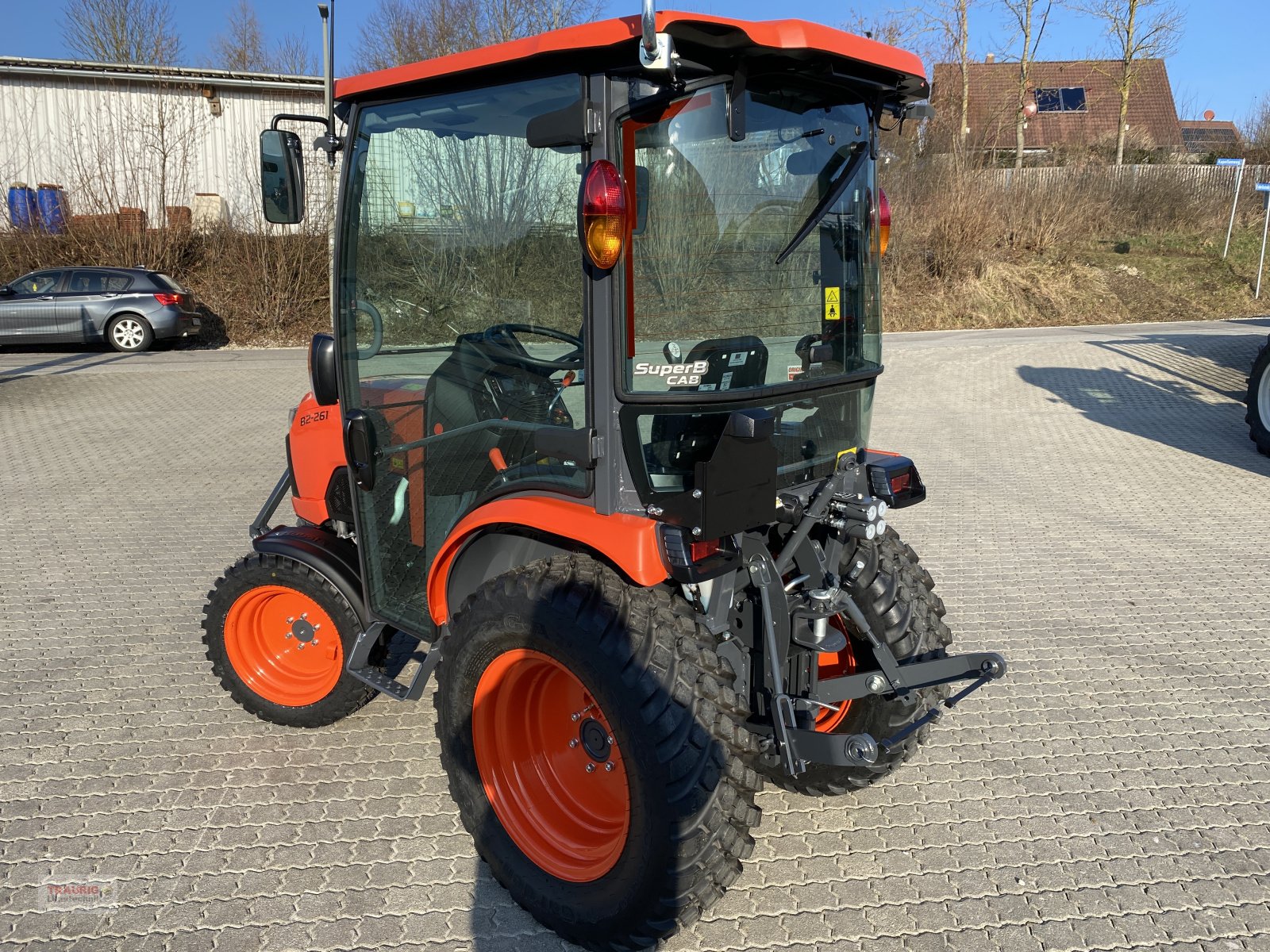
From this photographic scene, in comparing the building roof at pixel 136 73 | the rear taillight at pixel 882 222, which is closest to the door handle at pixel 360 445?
the rear taillight at pixel 882 222

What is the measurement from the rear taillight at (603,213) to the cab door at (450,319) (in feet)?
0.52

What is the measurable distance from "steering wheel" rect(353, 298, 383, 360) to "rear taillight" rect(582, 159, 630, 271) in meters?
1.05

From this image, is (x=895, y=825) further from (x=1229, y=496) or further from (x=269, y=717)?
(x=1229, y=496)

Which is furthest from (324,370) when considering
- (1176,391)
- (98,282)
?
(98,282)

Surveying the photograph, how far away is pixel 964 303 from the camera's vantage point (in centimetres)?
1944

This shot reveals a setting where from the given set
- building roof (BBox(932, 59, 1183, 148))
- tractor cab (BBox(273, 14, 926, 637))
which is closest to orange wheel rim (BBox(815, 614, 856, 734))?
tractor cab (BBox(273, 14, 926, 637))

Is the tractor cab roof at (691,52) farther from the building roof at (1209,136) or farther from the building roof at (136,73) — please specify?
the building roof at (1209,136)

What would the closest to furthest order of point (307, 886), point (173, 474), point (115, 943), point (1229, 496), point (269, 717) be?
point (115, 943), point (307, 886), point (269, 717), point (1229, 496), point (173, 474)

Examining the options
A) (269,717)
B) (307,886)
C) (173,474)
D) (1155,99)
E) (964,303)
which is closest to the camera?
(307,886)

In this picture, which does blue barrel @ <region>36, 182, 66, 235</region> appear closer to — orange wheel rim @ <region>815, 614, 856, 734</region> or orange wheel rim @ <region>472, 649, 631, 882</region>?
orange wheel rim @ <region>472, 649, 631, 882</region>

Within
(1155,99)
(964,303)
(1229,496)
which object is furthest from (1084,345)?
(1155,99)

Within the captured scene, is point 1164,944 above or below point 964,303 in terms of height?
below

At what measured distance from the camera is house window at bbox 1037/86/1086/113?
33.5 meters

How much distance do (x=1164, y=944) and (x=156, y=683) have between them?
12.4 feet
